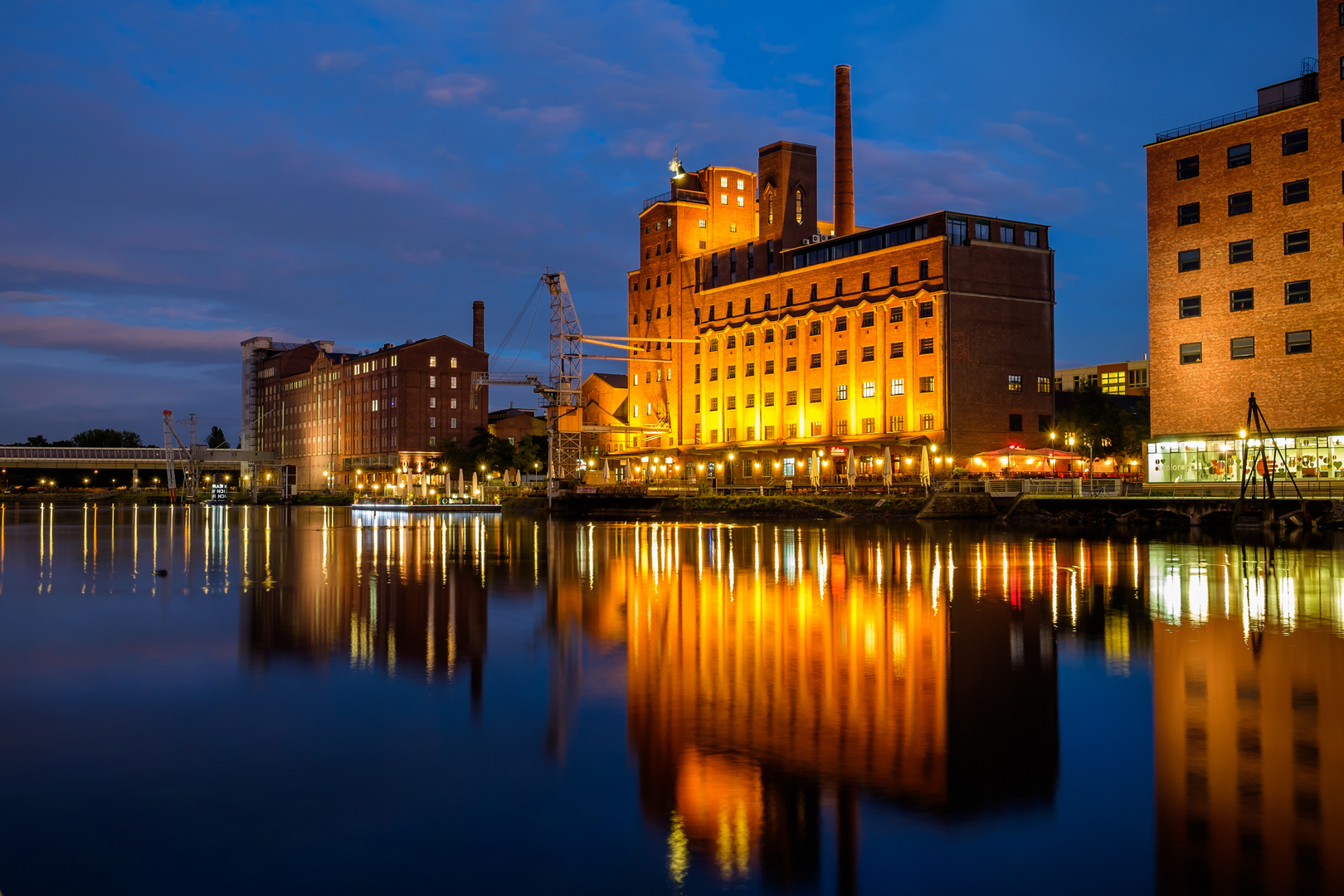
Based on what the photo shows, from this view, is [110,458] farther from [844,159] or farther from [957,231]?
[957,231]

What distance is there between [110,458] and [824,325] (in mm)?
134206

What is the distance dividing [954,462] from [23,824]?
74.7 m

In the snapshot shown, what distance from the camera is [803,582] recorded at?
2628 centimetres

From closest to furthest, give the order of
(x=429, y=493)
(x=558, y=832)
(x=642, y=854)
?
(x=642, y=854), (x=558, y=832), (x=429, y=493)

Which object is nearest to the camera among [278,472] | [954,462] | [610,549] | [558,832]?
[558,832]

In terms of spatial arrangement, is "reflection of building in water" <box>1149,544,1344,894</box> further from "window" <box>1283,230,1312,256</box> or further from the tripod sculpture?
"window" <box>1283,230,1312,256</box>

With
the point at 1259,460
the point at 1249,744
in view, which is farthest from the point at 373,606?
the point at 1259,460

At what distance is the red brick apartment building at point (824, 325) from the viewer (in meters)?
80.4

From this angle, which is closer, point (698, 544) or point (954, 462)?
point (698, 544)

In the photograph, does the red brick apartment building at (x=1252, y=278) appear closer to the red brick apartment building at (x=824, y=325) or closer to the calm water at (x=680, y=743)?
the red brick apartment building at (x=824, y=325)

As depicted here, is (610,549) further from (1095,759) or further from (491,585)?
(1095,759)

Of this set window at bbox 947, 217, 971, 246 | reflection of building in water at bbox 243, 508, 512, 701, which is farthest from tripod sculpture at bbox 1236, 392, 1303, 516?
reflection of building in water at bbox 243, 508, 512, 701

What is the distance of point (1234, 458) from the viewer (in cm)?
6094

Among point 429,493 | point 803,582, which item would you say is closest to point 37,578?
point 803,582
